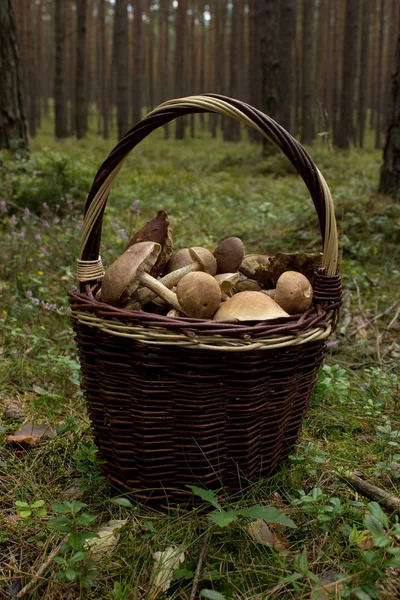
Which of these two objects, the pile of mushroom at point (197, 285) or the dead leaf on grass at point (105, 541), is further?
the pile of mushroom at point (197, 285)

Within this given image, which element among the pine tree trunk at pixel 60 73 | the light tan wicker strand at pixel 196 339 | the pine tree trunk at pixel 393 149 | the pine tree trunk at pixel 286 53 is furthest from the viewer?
the pine tree trunk at pixel 60 73

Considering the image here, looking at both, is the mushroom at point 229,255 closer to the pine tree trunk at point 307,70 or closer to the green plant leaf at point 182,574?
the green plant leaf at point 182,574

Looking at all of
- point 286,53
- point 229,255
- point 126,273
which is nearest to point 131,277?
point 126,273

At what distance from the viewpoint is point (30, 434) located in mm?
2041

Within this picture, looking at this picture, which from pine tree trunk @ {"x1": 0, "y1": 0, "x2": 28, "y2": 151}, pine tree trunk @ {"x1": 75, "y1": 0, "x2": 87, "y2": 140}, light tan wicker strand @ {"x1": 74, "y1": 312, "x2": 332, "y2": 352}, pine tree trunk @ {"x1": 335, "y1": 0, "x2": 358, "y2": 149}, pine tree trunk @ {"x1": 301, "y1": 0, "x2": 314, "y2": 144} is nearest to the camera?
light tan wicker strand @ {"x1": 74, "y1": 312, "x2": 332, "y2": 352}

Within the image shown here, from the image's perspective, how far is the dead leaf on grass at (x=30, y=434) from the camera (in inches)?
78.1

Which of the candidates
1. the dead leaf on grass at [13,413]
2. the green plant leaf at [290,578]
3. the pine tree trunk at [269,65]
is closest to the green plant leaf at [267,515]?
the green plant leaf at [290,578]

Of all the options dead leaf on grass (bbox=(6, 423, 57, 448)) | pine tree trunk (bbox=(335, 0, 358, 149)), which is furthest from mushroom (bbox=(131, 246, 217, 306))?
pine tree trunk (bbox=(335, 0, 358, 149))

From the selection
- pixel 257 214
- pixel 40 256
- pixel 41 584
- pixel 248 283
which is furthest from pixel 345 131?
pixel 41 584

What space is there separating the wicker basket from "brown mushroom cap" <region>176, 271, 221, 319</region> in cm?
17

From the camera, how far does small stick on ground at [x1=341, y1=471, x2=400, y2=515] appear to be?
1599 millimetres

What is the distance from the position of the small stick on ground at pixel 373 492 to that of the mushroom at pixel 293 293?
0.60 m

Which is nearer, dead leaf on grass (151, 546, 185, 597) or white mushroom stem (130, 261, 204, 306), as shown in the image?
dead leaf on grass (151, 546, 185, 597)

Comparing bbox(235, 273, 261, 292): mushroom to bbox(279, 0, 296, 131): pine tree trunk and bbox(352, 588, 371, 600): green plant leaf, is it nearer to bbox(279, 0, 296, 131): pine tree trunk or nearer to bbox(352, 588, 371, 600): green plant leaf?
bbox(352, 588, 371, 600): green plant leaf
